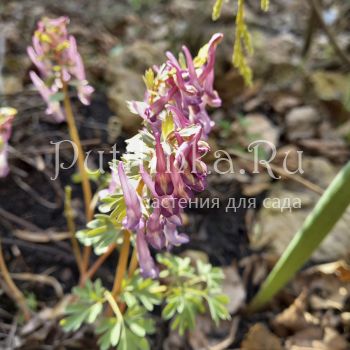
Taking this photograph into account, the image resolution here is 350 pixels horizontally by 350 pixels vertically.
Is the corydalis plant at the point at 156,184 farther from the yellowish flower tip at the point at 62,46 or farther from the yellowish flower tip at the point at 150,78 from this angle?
the yellowish flower tip at the point at 62,46

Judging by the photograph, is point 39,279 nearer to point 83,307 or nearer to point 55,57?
point 83,307

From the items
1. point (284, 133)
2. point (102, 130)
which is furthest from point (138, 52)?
point (284, 133)

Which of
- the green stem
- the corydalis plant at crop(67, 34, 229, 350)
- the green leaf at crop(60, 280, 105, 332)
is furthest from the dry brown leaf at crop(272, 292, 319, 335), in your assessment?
the green leaf at crop(60, 280, 105, 332)

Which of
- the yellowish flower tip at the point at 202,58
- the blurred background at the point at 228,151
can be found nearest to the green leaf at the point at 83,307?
the blurred background at the point at 228,151

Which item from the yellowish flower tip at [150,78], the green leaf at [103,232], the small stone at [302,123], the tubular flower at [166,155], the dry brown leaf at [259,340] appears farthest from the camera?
the small stone at [302,123]

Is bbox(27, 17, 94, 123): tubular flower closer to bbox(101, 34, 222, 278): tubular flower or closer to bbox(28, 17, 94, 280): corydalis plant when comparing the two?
bbox(28, 17, 94, 280): corydalis plant

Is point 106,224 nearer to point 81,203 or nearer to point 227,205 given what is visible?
point 81,203

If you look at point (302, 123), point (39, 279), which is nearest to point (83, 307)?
point (39, 279)
